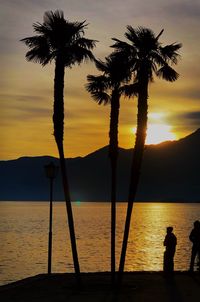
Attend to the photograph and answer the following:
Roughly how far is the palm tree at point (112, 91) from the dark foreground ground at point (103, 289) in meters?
1.31

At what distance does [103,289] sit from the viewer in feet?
78.2

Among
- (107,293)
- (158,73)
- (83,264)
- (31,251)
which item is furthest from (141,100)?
(31,251)

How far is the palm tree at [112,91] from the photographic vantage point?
965 inches

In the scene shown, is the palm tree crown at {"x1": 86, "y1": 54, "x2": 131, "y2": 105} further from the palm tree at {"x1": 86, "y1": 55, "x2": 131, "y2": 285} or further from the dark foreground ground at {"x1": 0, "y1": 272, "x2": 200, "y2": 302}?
the dark foreground ground at {"x1": 0, "y1": 272, "x2": 200, "y2": 302}

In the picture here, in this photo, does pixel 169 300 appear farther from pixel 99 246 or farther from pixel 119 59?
pixel 99 246

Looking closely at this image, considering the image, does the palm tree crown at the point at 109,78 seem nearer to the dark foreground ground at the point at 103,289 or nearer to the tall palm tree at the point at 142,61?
the tall palm tree at the point at 142,61

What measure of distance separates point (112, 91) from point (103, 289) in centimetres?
743

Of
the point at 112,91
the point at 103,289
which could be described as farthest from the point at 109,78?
the point at 103,289

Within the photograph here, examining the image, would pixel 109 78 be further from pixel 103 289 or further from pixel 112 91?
pixel 103 289

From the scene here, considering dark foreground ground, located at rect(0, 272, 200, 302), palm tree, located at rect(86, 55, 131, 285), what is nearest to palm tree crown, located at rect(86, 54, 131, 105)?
palm tree, located at rect(86, 55, 131, 285)

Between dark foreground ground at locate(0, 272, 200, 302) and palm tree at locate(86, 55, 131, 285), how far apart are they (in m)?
1.31

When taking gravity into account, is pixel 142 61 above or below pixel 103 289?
above

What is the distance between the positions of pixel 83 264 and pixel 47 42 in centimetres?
4357

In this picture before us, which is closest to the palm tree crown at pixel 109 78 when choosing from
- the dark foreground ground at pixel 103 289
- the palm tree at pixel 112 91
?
the palm tree at pixel 112 91
